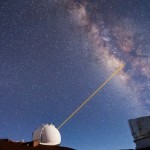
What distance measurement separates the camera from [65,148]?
14.3 meters

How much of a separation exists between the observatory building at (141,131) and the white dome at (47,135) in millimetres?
5749

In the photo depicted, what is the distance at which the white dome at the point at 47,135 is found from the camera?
17.7 m

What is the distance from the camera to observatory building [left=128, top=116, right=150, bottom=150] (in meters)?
17.8

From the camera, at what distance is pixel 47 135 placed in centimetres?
1781

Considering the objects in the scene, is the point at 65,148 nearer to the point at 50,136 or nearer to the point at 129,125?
the point at 50,136

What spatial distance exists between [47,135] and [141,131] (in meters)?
6.84

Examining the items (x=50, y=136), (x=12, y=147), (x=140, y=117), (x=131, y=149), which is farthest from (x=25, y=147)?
(x=140, y=117)

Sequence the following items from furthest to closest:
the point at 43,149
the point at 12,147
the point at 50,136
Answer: the point at 50,136 < the point at 43,149 < the point at 12,147

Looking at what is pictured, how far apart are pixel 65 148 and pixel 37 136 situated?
13.8 ft

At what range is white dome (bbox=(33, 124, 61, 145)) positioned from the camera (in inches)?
696

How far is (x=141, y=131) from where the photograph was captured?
18.2m

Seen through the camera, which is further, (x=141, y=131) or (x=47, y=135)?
(x=141, y=131)

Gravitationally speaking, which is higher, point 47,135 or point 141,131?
point 47,135

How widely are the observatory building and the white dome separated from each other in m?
5.75
